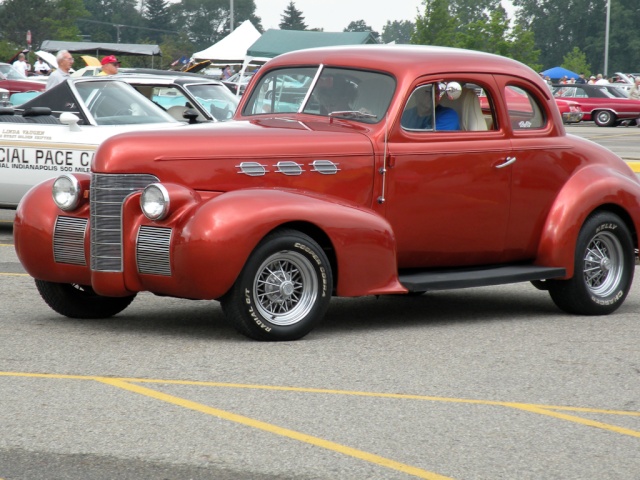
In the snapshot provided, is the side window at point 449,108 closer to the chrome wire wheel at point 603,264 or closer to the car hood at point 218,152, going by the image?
the car hood at point 218,152

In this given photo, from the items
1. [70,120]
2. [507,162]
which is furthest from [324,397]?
[70,120]

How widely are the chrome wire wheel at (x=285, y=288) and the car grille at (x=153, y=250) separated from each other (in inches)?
22.2

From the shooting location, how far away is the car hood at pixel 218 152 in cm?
754

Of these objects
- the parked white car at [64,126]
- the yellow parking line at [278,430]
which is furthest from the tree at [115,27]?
the yellow parking line at [278,430]

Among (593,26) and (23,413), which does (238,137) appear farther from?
(593,26)

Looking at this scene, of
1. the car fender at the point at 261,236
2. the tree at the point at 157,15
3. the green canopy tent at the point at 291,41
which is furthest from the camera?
the tree at the point at 157,15

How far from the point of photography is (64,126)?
1257 centimetres

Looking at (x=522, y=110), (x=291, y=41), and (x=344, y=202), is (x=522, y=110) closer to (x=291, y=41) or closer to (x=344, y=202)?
(x=344, y=202)

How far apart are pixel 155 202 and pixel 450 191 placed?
7.30 ft

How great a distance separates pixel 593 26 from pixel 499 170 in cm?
14203

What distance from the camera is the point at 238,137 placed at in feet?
25.5

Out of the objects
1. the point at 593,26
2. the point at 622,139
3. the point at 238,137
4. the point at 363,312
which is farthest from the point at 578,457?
the point at 593,26

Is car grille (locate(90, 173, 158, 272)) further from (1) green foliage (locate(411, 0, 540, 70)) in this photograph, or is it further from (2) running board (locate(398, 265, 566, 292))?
(1) green foliage (locate(411, 0, 540, 70))

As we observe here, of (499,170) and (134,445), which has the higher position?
(499,170)
